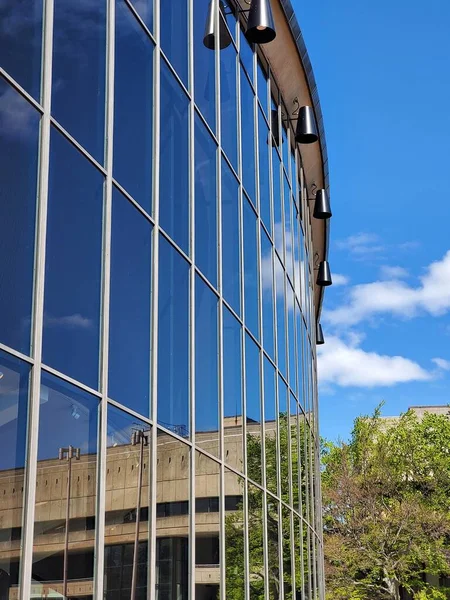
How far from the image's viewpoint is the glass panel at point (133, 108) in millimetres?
9461

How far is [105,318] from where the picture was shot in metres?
8.55

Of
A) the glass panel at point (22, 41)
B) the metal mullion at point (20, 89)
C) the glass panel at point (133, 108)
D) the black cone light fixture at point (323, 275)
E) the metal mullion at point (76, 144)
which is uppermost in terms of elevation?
the black cone light fixture at point (323, 275)

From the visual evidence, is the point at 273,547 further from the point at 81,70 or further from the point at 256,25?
the point at 81,70

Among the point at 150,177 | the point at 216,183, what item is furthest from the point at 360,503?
the point at 150,177

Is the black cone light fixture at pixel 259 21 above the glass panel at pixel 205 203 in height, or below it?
above

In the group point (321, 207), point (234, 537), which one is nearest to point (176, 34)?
point (234, 537)

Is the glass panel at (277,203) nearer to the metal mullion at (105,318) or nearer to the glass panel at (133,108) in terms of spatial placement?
the glass panel at (133,108)

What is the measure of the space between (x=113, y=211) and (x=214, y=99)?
17.3 feet

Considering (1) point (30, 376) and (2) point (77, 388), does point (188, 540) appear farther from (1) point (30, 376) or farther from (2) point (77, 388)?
(1) point (30, 376)

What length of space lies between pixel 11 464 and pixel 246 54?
11.5m

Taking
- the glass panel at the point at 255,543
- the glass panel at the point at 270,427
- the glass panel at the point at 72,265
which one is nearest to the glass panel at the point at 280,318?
the glass panel at the point at 270,427

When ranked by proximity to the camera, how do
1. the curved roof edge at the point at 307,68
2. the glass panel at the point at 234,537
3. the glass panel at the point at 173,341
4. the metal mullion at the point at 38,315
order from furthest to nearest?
the curved roof edge at the point at 307,68, the glass panel at the point at 234,537, the glass panel at the point at 173,341, the metal mullion at the point at 38,315

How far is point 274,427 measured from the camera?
17094 millimetres

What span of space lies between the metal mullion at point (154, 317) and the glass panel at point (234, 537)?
10.6 ft
